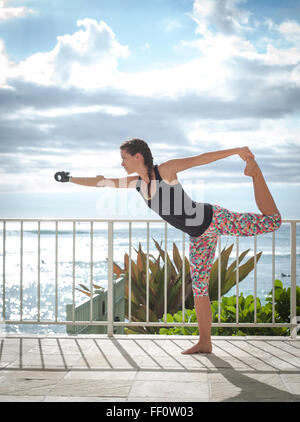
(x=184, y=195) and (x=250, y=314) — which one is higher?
(x=184, y=195)

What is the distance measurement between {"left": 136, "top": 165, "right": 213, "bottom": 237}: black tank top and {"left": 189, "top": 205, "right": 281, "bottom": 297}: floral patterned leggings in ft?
0.21

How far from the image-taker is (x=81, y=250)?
84.9 feet

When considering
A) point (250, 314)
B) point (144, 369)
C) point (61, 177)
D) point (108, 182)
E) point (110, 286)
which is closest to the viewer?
point (144, 369)

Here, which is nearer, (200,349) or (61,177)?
(61,177)

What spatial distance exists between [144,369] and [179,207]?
3.17 feet

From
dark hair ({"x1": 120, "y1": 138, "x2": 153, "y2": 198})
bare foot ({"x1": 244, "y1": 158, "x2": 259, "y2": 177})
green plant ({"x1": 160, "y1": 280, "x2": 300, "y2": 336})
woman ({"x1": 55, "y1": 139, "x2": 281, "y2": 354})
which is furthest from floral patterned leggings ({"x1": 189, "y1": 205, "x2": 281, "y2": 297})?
green plant ({"x1": 160, "y1": 280, "x2": 300, "y2": 336})

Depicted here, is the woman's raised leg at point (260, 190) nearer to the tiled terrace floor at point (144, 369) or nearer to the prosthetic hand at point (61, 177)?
the tiled terrace floor at point (144, 369)

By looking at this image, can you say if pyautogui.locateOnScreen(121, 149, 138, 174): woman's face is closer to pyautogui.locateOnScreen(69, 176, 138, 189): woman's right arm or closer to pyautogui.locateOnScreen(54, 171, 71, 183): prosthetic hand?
pyautogui.locateOnScreen(69, 176, 138, 189): woman's right arm

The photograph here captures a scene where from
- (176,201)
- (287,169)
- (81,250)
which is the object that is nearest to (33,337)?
(176,201)

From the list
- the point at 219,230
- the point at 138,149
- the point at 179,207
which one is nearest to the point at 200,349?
the point at 219,230

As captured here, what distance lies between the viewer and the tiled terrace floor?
2.22m

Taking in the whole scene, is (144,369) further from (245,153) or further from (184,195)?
(245,153)

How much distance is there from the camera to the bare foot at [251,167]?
2668 millimetres

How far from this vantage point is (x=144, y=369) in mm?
2646
